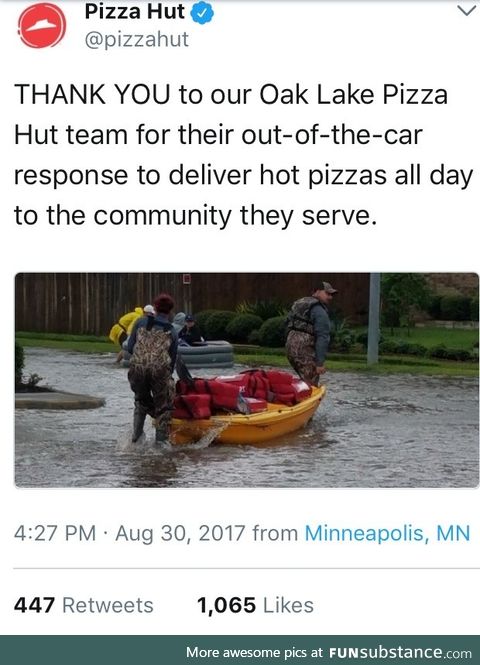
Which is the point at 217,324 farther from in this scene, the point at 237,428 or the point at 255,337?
the point at 237,428

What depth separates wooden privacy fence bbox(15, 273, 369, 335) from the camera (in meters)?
15.4

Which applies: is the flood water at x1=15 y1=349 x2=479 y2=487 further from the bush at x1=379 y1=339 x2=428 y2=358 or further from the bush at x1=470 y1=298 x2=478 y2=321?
the bush at x1=470 y1=298 x2=478 y2=321

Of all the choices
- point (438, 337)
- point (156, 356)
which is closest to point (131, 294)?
point (438, 337)

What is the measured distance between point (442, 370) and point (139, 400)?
23.3 ft

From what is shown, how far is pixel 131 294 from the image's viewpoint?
1686 cm

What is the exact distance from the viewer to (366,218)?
22.7ft

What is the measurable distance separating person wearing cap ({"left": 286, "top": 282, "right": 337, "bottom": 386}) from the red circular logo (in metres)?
6.05

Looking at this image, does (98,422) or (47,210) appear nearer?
Result: (47,210)

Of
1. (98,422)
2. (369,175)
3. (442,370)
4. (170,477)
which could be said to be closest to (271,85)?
(369,175)

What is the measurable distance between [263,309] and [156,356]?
8282mm

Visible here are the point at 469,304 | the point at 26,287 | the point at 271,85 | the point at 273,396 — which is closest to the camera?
the point at 271,85

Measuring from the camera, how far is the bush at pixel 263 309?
1844 centimetres

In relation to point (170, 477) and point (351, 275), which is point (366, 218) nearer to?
point (170, 477)

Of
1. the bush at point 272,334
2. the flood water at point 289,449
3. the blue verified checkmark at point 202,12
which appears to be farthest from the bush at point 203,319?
the blue verified checkmark at point 202,12
